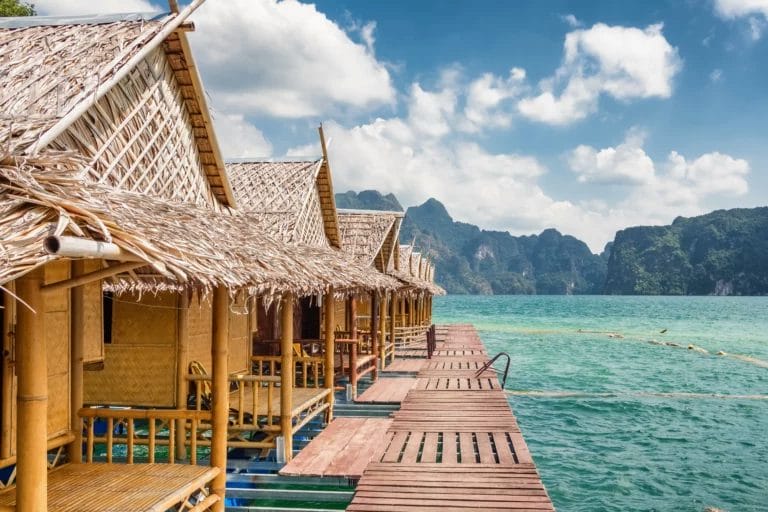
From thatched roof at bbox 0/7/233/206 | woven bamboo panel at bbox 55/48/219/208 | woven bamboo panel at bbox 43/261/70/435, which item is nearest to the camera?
thatched roof at bbox 0/7/233/206

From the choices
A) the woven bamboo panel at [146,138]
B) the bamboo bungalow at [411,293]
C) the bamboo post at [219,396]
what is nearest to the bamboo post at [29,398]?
the woven bamboo panel at [146,138]

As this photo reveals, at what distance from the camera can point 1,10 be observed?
19.7 m

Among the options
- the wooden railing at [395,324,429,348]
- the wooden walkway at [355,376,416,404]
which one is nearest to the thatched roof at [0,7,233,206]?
the wooden walkway at [355,376,416,404]

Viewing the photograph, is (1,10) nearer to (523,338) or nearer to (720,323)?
(523,338)

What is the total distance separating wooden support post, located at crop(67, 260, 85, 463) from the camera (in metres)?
5.88

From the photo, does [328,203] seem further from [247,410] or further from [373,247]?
[247,410]

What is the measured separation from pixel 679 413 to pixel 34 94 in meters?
16.7

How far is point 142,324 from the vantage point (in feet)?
29.0

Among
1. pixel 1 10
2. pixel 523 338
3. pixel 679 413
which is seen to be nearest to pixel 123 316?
pixel 679 413

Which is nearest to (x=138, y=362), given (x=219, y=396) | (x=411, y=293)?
(x=219, y=396)

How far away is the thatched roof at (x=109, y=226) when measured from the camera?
10.5 ft

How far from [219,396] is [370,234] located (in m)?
11.5

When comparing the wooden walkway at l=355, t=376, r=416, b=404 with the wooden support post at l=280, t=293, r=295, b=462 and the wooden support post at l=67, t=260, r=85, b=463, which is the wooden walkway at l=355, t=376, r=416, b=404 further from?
the wooden support post at l=67, t=260, r=85, b=463

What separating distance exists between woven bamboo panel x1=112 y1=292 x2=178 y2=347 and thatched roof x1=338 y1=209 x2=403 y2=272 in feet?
23.0
